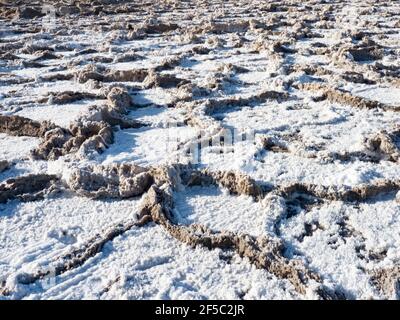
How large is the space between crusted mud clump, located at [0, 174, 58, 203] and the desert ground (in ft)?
0.04

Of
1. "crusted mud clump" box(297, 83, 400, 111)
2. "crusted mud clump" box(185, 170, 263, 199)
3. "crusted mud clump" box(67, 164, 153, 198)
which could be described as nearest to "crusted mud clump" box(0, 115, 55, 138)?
"crusted mud clump" box(67, 164, 153, 198)

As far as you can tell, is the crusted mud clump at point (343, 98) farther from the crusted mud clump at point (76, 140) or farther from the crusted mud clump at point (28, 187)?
the crusted mud clump at point (28, 187)

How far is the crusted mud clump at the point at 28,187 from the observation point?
12.3 ft

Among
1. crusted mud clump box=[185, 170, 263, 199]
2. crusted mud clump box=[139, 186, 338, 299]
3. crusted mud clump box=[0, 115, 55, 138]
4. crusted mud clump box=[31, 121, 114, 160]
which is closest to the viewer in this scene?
crusted mud clump box=[139, 186, 338, 299]

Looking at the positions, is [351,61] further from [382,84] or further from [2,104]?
[2,104]

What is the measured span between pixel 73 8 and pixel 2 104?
9383 millimetres

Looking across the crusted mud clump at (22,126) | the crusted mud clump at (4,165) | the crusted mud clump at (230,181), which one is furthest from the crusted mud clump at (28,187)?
the crusted mud clump at (230,181)

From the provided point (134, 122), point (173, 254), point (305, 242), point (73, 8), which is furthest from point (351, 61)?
point (73, 8)

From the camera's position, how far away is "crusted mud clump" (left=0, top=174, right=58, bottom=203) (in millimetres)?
3750

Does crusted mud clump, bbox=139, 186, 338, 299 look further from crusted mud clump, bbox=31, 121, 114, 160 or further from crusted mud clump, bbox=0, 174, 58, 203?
crusted mud clump, bbox=31, 121, 114, 160

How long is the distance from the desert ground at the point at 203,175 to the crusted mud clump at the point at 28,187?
0.5 inches

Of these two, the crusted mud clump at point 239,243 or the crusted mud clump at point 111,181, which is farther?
the crusted mud clump at point 111,181

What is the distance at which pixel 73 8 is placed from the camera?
14.3 meters

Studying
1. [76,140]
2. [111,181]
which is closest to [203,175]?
[111,181]
